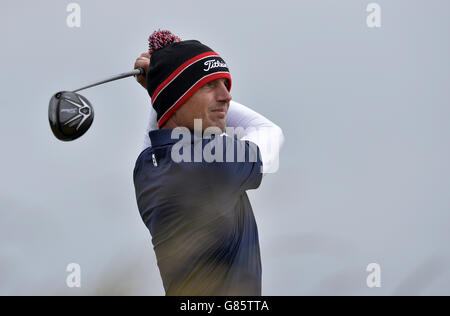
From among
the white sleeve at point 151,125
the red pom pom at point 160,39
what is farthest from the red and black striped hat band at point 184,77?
the white sleeve at point 151,125

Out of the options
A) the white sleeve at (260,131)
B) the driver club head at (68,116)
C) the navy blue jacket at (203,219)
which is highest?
the driver club head at (68,116)

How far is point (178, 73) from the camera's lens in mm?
2439

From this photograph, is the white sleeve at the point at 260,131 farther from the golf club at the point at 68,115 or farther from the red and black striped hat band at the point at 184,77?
the golf club at the point at 68,115

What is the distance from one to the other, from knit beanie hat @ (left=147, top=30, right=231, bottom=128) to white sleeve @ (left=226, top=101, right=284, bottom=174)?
0.53ft

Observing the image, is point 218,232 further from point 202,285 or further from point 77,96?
point 77,96

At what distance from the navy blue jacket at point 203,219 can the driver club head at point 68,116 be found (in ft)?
1.21

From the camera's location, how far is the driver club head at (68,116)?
214 centimetres

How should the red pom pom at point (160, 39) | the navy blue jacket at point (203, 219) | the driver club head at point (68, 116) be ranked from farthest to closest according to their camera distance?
the red pom pom at point (160, 39) < the navy blue jacket at point (203, 219) < the driver club head at point (68, 116)

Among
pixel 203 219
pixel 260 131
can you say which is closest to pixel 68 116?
pixel 203 219

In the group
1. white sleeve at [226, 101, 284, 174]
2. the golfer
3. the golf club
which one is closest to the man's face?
the golfer

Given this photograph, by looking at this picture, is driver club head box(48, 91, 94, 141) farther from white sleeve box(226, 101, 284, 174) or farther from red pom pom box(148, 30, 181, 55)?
white sleeve box(226, 101, 284, 174)

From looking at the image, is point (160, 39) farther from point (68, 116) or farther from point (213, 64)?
point (68, 116)

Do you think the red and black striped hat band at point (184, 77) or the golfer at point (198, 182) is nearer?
the golfer at point (198, 182)

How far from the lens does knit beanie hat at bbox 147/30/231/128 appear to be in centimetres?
243
